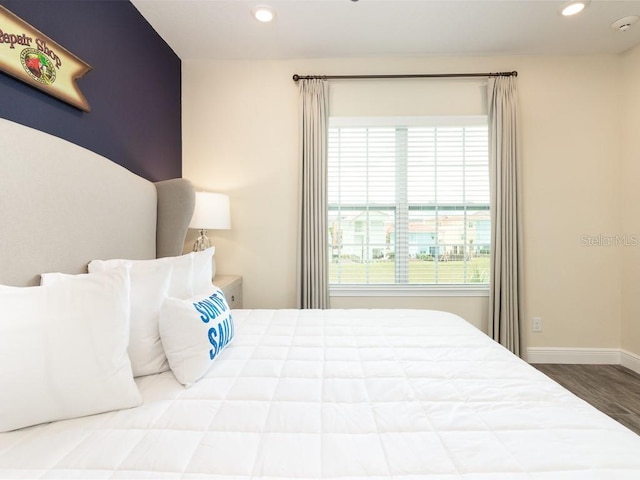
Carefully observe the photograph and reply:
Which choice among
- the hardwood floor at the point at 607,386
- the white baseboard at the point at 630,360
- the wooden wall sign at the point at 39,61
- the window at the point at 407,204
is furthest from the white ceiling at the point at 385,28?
the hardwood floor at the point at 607,386

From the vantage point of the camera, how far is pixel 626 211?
2.52 metres

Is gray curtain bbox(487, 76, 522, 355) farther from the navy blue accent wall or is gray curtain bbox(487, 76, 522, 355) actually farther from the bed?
the navy blue accent wall

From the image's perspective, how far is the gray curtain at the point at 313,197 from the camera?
2576mm

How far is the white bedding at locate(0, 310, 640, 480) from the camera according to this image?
0.63 metres

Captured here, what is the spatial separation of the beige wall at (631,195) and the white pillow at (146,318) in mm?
3473

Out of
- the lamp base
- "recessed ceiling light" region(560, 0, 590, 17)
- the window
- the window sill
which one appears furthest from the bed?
"recessed ceiling light" region(560, 0, 590, 17)

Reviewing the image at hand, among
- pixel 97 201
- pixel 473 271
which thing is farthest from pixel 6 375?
pixel 473 271

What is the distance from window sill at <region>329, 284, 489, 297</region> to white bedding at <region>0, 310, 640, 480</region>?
1492 mm

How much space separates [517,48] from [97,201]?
327 cm

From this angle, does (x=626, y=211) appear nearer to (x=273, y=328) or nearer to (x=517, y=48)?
(x=517, y=48)

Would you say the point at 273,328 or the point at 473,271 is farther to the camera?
the point at 473,271

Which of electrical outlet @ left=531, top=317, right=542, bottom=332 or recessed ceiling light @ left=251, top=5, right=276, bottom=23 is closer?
recessed ceiling light @ left=251, top=5, right=276, bottom=23

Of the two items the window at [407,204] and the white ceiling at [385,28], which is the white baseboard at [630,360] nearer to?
the window at [407,204]

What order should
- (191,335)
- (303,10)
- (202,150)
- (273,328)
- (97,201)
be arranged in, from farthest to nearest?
(202,150)
(303,10)
(273,328)
(97,201)
(191,335)
